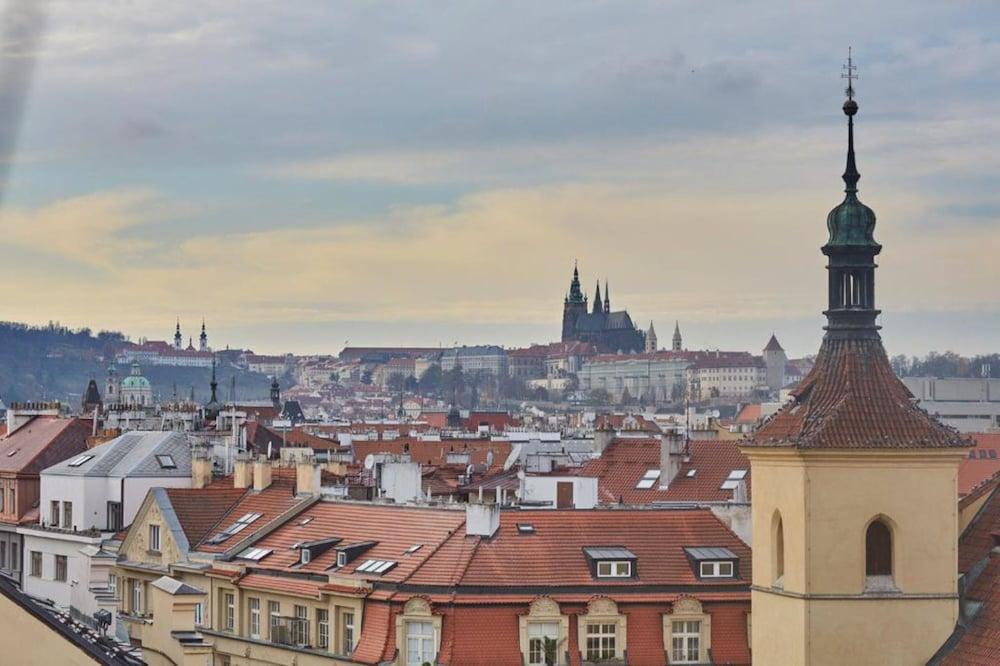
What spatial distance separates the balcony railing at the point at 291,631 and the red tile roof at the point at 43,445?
29.9 metres

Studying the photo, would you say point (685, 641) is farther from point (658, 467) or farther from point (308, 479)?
point (658, 467)

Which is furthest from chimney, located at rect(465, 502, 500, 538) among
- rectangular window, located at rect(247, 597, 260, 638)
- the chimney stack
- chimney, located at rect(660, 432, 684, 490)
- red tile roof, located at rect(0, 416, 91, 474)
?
red tile roof, located at rect(0, 416, 91, 474)

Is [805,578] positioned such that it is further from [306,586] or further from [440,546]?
[306,586]

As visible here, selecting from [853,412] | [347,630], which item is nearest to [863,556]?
[853,412]

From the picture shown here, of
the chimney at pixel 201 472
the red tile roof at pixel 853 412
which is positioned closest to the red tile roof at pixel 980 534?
the red tile roof at pixel 853 412

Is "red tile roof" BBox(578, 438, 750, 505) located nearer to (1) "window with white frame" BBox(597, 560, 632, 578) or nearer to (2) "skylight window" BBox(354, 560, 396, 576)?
(1) "window with white frame" BBox(597, 560, 632, 578)

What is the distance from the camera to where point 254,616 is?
169ft

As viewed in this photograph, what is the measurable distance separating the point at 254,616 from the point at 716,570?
1053 cm

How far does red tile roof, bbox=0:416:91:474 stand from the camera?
79.3 m

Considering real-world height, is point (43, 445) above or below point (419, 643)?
above

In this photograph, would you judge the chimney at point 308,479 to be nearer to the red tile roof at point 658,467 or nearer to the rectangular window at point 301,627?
the rectangular window at point 301,627

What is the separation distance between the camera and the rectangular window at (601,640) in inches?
1784

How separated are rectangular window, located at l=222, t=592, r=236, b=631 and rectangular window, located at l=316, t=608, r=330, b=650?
4538mm

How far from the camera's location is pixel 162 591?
105ft
